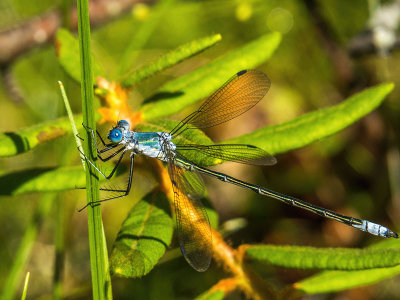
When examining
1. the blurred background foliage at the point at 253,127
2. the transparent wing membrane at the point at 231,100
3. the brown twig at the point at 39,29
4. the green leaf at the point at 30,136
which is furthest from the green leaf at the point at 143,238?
the brown twig at the point at 39,29

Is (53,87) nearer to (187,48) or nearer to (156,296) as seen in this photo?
(156,296)

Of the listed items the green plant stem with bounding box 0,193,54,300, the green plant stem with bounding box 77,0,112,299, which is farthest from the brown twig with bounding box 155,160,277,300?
the green plant stem with bounding box 0,193,54,300

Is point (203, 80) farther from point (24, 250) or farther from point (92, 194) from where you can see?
point (24, 250)

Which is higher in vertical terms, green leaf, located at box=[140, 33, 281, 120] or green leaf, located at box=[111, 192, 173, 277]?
green leaf, located at box=[140, 33, 281, 120]

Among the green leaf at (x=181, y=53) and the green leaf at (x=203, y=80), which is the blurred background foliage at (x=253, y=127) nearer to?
the green leaf at (x=203, y=80)

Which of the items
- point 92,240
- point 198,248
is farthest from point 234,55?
point 92,240

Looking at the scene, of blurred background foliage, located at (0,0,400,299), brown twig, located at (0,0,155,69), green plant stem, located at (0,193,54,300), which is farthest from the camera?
blurred background foliage, located at (0,0,400,299)

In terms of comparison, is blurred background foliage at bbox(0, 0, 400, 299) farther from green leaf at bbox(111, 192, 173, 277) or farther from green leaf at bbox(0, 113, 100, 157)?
green leaf at bbox(111, 192, 173, 277)
